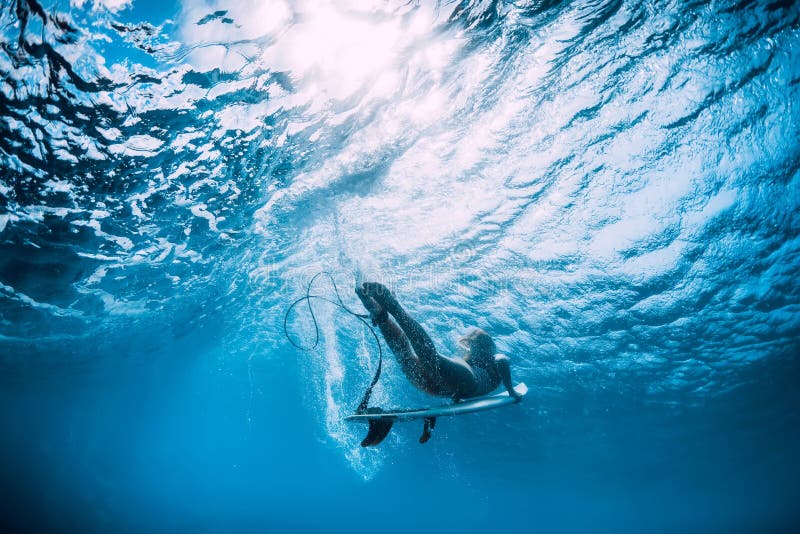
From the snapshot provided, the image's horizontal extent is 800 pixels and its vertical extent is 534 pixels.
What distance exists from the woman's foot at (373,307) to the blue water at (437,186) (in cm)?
26

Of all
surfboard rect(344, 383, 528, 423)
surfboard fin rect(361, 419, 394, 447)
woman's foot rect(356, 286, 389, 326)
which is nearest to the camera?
woman's foot rect(356, 286, 389, 326)

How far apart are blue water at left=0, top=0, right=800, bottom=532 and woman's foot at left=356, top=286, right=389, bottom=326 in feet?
0.86

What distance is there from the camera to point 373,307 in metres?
3.81

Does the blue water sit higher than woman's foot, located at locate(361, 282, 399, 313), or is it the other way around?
the blue water

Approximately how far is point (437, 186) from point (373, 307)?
6.81 m

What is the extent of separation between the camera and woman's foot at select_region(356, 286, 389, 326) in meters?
3.74

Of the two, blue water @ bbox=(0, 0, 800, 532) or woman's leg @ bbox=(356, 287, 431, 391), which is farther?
blue water @ bbox=(0, 0, 800, 532)

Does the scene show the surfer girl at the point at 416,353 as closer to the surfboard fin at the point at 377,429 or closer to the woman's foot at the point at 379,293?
the woman's foot at the point at 379,293

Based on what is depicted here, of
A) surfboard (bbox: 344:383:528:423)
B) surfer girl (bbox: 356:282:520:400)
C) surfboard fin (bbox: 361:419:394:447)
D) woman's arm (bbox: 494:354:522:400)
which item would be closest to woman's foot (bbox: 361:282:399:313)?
surfer girl (bbox: 356:282:520:400)

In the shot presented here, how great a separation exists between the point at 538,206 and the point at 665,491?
58781 mm

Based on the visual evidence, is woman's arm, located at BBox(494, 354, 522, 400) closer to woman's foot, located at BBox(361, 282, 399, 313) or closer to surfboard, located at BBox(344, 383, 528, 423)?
surfboard, located at BBox(344, 383, 528, 423)

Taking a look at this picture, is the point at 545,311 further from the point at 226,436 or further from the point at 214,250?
the point at 226,436

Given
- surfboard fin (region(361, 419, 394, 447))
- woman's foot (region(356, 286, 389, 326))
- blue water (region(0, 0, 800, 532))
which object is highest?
blue water (region(0, 0, 800, 532))

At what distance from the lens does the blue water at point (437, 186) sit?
19.2ft
